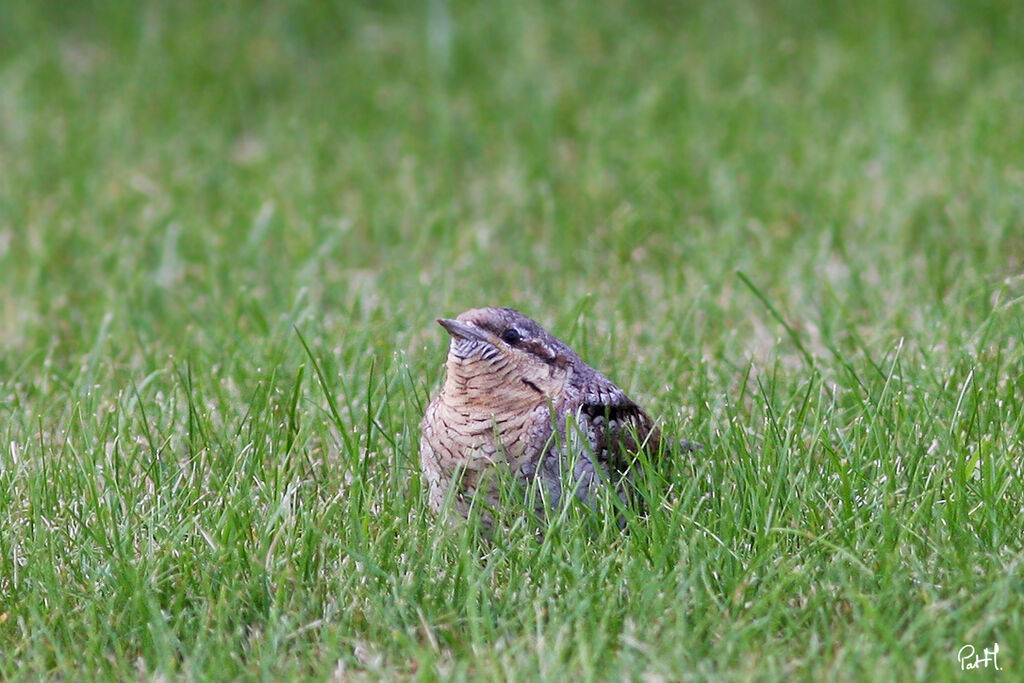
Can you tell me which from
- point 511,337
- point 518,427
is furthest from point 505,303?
point 518,427

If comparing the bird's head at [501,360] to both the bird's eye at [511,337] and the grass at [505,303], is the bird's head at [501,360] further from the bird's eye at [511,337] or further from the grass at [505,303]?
the grass at [505,303]

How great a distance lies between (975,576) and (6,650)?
2.25m

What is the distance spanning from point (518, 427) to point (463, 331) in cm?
30

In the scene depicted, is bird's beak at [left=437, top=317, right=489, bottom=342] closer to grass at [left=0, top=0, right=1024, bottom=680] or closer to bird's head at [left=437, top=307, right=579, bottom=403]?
bird's head at [left=437, top=307, right=579, bottom=403]

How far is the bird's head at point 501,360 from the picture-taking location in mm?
3760

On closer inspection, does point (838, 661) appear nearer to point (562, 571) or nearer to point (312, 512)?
point (562, 571)

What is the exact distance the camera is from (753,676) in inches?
116

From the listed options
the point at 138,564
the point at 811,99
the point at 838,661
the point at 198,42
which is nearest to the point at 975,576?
the point at 838,661

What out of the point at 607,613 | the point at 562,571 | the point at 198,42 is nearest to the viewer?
the point at 607,613

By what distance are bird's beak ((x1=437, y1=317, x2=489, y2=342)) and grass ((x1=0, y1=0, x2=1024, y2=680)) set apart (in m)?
0.39

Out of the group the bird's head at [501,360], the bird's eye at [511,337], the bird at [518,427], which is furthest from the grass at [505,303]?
the bird's eye at [511,337]

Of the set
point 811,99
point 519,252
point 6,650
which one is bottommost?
point 6,650

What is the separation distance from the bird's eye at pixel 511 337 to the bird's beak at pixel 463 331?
2.5 inches

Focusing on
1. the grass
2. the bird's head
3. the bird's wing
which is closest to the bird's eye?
the bird's head
